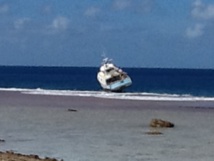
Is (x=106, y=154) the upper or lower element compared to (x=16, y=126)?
lower

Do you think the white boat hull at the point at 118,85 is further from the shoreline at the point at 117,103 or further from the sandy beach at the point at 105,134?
the sandy beach at the point at 105,134

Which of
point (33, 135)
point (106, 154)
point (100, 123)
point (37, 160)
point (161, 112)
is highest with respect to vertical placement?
point (161, 112)

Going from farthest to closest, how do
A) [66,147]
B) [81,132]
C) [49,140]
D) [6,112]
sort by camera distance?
1. [6,112]
2. [81,132]
3. [49,140]
4. [66,147]

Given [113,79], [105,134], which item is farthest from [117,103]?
[105,134]

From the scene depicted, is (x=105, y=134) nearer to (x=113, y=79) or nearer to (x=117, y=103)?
(x=117, y=103)

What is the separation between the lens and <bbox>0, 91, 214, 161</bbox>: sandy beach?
21969mm

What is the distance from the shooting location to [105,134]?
1075 inches

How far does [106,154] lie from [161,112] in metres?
18.3

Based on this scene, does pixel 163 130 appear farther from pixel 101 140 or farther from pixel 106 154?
pixel 106 154

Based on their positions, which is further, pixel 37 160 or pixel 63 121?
pixel 63 121

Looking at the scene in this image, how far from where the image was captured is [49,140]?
24938mm

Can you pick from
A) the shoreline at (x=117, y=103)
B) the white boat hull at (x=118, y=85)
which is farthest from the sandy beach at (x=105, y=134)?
the white boat hull at (x=118, y=85)

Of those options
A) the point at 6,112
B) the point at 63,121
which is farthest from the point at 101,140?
the point at 6,112

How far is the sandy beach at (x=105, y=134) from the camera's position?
72.1 ft
